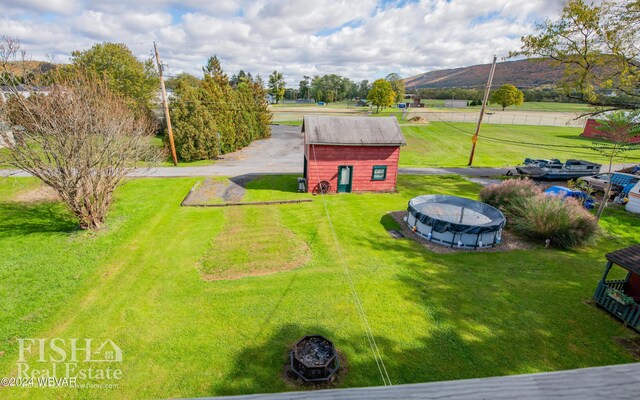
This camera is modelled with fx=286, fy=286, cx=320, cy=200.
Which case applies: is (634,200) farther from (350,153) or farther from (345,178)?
(345,178)

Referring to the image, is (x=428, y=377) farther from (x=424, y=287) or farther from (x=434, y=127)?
(x=434, y=127)

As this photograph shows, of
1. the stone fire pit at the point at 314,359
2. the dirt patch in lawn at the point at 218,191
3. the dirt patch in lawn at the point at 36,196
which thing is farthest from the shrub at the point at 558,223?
the dirt patch in lawn at the point at 36,196

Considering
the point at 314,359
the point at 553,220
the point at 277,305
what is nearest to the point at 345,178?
the point at 553,220

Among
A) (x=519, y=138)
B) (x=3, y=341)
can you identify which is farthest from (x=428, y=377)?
(x=519, y=138)

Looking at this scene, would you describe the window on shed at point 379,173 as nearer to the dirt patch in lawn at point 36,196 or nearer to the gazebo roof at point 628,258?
the gazebo roof at point 628,258

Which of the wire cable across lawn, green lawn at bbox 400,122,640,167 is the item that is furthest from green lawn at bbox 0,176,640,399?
green lawn at bbox 400,122,640,167

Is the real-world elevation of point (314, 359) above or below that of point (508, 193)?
below

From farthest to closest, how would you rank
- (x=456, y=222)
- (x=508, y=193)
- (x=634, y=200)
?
(x=634, y=200) → (x=508, y=193) → (x=456, y=222)

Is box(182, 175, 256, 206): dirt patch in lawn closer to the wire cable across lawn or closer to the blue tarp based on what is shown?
the wire cable across lawn
